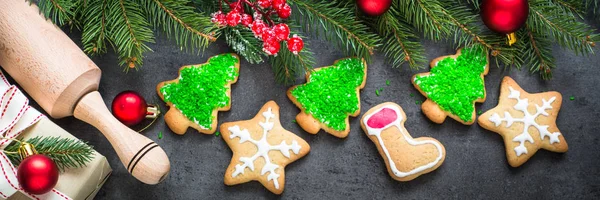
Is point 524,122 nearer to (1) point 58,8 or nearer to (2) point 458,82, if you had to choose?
(2) point 458,82

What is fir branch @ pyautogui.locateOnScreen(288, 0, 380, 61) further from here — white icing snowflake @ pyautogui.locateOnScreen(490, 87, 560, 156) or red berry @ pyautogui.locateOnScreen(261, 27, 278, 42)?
white icing snowflake @ pyautogui.locateOnScreen(490, 87, 560, 156)

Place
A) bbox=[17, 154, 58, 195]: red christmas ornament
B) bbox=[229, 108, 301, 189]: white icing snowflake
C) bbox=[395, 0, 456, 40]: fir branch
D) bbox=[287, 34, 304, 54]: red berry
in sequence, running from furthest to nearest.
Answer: bbox=[229, 108, 301, 189]: white icing snowflake → bbox=[395, 0, 456, 40]: fir branch → bbox=[287, 34, 304, 54]: red berry → bbox=[17, 154, 58, 195]: red christmas ornament

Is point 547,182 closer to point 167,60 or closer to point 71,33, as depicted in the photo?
point 167,60

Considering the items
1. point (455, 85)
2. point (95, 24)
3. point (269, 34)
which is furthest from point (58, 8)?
point (455, 85)

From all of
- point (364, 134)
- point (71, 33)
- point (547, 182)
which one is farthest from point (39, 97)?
point (547, 182)

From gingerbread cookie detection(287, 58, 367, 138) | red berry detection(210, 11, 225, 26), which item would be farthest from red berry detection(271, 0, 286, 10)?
gingerbread cookie detection(287, 58, 367, 138)

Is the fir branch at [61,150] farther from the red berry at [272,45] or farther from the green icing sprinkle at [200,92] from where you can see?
the red berry at [272,45]

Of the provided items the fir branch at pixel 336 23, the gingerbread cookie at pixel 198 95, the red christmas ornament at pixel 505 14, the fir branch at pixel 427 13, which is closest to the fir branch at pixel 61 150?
the gingerbread cookie at pixel 198 95
